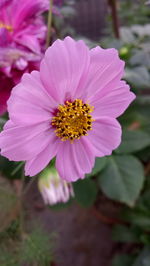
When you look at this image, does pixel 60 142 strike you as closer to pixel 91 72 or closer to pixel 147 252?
pixel 91 72

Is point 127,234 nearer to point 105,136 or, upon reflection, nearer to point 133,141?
point 133,141

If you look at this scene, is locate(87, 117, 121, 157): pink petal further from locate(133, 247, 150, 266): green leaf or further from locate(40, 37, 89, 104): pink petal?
locate(133, 247, 150, 266): green leaf

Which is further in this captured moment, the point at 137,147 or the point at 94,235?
the point at 94,235

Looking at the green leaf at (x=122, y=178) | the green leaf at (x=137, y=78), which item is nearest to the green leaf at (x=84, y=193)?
the green leaf at (x=122, y=178)

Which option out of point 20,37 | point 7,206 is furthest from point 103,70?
point 7,206

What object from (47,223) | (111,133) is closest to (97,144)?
(111,133)

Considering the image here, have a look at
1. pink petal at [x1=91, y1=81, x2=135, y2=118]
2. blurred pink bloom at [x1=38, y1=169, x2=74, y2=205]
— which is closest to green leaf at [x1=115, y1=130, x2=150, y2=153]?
blurred pink bloom at [x1=38, y1=169, x2=74, y2=205]
